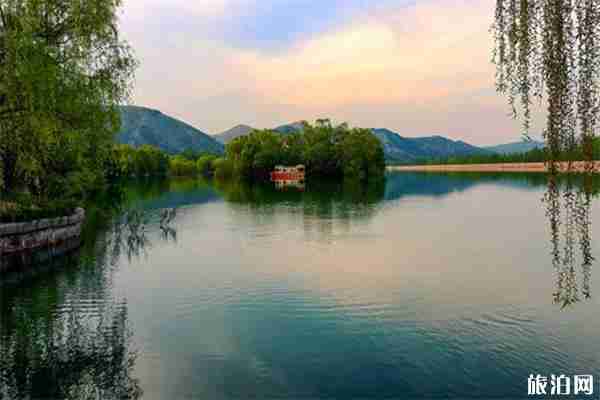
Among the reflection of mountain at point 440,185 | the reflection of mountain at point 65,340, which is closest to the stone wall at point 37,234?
the reflection of mountain at point 65,340

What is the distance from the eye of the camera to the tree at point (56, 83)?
20844mm

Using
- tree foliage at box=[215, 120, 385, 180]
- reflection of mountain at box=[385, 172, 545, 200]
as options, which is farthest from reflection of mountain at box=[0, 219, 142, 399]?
tree foliage at box=[215, 120, 385, 180]

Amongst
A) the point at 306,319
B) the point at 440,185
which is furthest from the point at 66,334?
the point at 440,185

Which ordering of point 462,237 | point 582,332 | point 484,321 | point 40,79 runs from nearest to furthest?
point 582,332 → point 484,321 → point 40,79 → point 462,237

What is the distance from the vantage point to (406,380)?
11688mm

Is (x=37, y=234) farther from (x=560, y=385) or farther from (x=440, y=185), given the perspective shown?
(x=440, y=185)

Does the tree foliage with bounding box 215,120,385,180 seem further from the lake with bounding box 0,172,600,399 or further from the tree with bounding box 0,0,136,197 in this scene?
the tree with bounding box 0,0,136,197

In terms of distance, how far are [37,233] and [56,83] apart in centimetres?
886

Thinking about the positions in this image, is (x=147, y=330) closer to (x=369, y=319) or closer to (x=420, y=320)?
(x=369, y=319)

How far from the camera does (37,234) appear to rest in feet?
84.9

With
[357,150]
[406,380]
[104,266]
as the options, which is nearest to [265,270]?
[104,266]

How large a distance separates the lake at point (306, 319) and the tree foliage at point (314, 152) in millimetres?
123585

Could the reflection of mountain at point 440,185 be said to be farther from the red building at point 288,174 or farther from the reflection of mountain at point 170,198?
the reflection of mountain at point 170,198

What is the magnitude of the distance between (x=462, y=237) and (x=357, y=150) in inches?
4702
